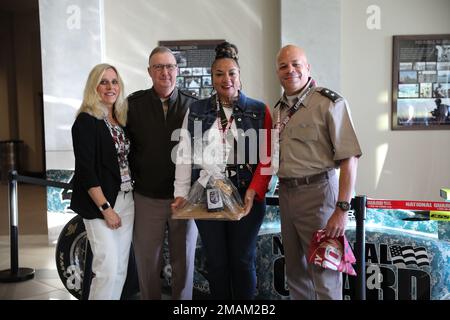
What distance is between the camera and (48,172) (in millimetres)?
4801

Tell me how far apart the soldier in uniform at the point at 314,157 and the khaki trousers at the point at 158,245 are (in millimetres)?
615

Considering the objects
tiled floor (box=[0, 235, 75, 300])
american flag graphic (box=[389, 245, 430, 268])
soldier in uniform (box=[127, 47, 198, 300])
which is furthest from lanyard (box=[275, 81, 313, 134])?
tiled floor (box=[0, 235, 75, 300])

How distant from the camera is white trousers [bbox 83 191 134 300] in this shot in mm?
2189

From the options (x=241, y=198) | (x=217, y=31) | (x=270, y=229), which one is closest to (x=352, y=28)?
(x=217, y=31)

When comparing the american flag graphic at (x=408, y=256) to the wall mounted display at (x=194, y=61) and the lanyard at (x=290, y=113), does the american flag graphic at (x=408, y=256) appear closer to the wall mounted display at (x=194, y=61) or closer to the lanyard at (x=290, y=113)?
the lanyard at (x=290, y=113)

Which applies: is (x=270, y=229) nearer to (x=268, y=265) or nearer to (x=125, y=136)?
(x=268, y=265)

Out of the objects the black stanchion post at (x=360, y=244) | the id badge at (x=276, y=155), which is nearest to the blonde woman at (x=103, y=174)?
the id badge at (x=276, y=155)

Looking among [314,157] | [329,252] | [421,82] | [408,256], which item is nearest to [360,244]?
[329,252]

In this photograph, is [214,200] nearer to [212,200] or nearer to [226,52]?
[212,200]

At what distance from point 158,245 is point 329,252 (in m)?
0.92

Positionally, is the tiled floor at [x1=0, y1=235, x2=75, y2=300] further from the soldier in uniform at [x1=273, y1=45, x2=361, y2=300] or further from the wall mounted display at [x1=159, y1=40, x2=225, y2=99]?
the wall mounted display at [x1=159, y1=40, x2=225, y2=99]

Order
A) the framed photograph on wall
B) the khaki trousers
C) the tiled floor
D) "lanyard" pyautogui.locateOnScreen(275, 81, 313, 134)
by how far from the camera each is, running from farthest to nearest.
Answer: the framed photograph on wall < the tiled floor < the khaki trousers < "lanyard" pyautogui.locateOnScreen(275, 81, 313, 134)

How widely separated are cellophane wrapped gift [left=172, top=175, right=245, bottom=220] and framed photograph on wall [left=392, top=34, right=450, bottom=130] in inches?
134

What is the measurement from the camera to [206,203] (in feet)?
7.12
